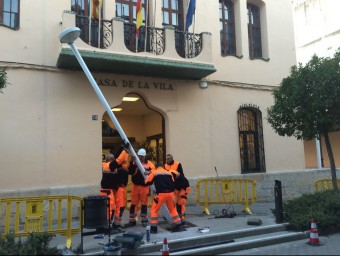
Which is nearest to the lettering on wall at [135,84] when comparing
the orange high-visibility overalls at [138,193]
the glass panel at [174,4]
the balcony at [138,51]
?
the balcony at [138,51]

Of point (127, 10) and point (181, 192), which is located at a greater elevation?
point (127, 10)

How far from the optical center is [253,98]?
14961 mm

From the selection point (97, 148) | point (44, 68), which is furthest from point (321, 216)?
point (44, 68)

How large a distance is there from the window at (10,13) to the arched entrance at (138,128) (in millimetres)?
4344

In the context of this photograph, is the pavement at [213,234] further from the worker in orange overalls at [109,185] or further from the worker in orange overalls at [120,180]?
the worker in orange overalls at [109,185]

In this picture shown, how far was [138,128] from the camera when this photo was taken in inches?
658

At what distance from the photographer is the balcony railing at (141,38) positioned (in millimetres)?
11547

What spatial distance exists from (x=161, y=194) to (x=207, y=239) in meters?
1.47

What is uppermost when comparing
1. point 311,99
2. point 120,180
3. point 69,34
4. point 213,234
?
point 69,34

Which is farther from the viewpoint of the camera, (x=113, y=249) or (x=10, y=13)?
(x=10, y=13)

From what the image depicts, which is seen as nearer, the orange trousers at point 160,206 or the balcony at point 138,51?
the orange trousers at point 160,206

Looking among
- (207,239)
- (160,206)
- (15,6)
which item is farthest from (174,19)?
(207,239)

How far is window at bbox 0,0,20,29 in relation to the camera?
11008 millimetres

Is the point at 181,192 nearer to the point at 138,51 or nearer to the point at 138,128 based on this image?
the point at 138,51
